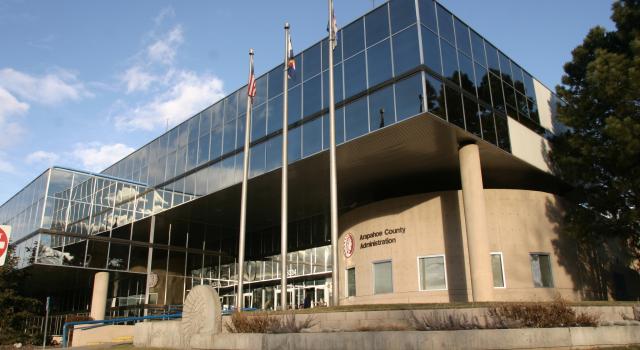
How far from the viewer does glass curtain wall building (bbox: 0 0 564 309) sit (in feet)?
74.6

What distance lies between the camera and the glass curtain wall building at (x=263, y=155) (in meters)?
22.8

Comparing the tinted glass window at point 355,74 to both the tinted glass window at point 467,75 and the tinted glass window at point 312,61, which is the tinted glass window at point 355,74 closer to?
the tinted glass window at point 312,61

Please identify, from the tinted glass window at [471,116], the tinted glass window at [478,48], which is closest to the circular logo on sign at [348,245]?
the tinted glass window at [471,116]

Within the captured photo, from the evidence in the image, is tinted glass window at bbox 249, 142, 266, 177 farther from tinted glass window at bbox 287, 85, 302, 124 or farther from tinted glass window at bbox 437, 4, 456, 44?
tinted glass window at bbox 437, 4, 456, 44

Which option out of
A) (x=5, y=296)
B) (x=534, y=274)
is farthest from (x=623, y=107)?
(x=5, y=296)

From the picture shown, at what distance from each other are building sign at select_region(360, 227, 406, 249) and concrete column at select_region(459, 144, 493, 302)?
4.83m

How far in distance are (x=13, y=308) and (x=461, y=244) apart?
87.8 ft

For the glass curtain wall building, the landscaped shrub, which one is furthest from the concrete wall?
the landscaped shrub

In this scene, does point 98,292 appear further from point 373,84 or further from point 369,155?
point 373,84

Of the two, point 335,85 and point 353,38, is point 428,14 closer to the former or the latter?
point 353,38

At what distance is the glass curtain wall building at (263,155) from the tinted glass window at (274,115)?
0.23ft

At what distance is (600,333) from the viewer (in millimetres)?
12172

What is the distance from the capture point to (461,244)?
25.4 meters

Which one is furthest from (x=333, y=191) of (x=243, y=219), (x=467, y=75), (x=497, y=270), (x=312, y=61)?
(x=497, y=270)
